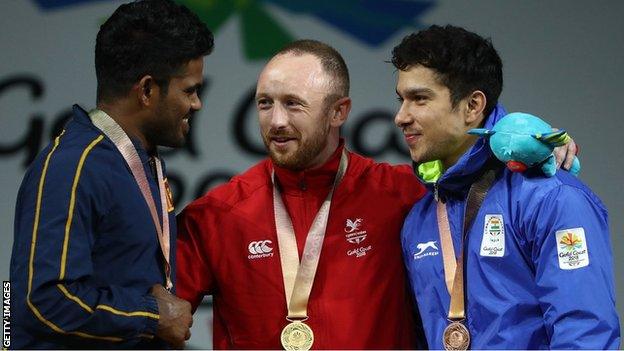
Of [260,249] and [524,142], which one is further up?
[524,142]

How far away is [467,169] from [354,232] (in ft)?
1.33

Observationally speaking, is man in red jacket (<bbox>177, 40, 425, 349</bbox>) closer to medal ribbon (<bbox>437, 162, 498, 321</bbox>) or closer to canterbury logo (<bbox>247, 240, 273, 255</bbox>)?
canterbury logo (<bbox>247, 240, 273, 255</bbox>)

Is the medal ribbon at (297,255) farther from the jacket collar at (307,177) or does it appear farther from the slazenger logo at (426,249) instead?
the slazenger logo at (426,249)

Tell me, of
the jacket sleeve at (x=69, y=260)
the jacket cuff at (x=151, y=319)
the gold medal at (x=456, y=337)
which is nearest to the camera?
the jacket sleeve at (x=69, y=260)

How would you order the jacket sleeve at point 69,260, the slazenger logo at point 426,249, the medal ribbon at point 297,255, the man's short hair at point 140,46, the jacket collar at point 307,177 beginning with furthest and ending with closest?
1. the jacket collar at point 307,177
2. the medal ribbon at point 297,255
3. the slazenger logo at point 426,249
4. the man's short hair at point 140,46
5. the jacket sleeve at point 69,260

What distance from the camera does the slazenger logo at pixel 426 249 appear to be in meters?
2.85

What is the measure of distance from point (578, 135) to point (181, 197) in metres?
1.56

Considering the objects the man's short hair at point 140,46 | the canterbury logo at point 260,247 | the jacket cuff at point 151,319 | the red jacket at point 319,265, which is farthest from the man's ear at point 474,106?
the jacket cuff at point 151,319

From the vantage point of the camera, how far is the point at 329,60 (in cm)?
314

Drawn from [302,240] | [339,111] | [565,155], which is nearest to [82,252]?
[302,240]

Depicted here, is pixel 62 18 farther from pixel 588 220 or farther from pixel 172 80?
pixel 588 220

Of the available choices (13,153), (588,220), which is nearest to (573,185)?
(588,220)

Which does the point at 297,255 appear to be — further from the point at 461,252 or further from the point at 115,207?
the point at 115,207

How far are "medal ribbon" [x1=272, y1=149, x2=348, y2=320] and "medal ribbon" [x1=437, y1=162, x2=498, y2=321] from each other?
1.15 ft
